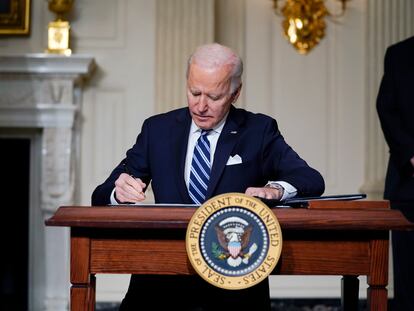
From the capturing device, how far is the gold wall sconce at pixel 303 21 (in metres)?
7.34

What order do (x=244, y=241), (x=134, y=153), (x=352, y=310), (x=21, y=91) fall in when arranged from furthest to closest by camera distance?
(x=21, y=91)
(x=134, y=153)
(x=352, y=310)
(x=244, y=241)

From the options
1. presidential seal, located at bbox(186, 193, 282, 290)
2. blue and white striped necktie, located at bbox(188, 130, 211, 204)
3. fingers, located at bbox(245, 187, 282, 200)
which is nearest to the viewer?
presidential seal, located at bbox(186, 193, 282, 290)

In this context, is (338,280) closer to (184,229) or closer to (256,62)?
(256,62)

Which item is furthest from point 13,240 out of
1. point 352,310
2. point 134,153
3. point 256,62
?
point 352,310

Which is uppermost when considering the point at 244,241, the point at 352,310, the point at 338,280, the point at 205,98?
the point at 205,98

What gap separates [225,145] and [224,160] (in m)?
0.07

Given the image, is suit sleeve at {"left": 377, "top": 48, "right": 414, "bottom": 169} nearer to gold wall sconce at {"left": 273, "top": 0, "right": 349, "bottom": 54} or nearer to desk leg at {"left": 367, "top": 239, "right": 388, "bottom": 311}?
gold wall sconce at {"left": 273, "top": 0, "right": 349, "bottom": 54}

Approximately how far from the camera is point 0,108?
7051mm

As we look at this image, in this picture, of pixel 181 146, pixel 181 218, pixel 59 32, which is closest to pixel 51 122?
pixel 59 32

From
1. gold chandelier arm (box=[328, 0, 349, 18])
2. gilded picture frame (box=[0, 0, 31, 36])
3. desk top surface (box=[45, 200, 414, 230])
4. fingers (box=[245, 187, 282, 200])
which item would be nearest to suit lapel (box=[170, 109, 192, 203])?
fingers (box=[245, 187, 282, 200])

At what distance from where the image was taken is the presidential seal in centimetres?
295

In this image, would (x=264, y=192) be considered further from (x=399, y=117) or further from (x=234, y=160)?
(x=399, y=117)

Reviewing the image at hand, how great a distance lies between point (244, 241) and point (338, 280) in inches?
175

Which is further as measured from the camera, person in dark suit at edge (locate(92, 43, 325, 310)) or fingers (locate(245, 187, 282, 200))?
person in dark suit at edge (locate(92, 43, 325, 310))
